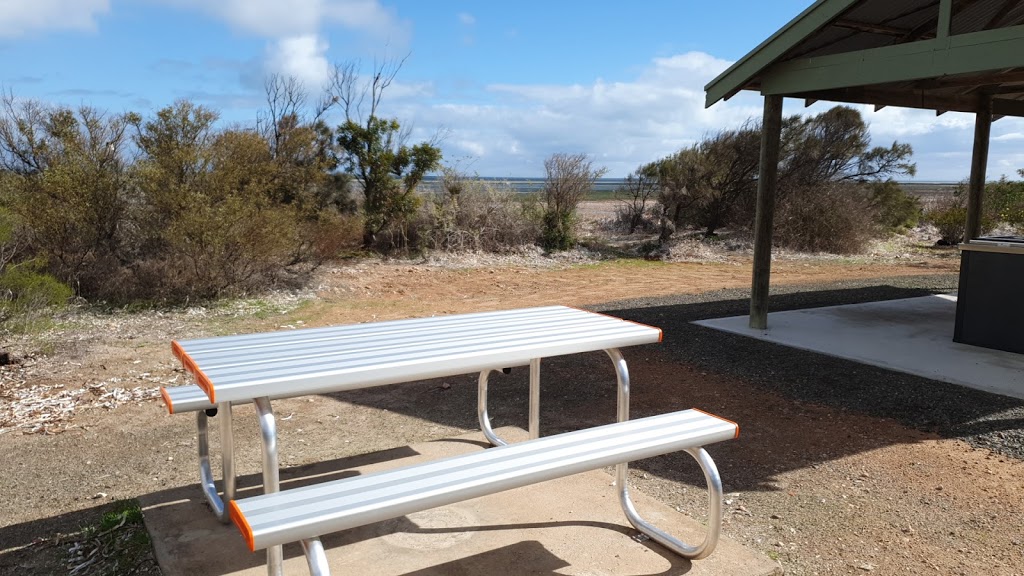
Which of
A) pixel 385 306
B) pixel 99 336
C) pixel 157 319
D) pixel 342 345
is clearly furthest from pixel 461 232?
pixel 342 345

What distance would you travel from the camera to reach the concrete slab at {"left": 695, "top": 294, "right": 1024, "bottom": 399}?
237 inches

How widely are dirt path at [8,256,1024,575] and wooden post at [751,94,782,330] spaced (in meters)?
1.53

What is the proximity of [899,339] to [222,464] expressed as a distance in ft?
21.4

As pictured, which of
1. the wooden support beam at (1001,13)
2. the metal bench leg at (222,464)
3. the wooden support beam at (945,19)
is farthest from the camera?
the wooden support beam at (1001,13)

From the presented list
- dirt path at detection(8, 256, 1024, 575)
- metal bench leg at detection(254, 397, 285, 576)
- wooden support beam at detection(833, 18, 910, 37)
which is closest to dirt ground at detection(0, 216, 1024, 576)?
dirt path at detection(8, 256, 1024, 575)

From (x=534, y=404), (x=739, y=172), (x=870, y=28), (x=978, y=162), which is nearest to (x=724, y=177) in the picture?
(x=739, y=172)

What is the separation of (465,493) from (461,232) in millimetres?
14414

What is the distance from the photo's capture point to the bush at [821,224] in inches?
720

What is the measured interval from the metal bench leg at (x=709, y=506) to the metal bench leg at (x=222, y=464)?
69.1 inches

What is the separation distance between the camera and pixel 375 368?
271 centimetres

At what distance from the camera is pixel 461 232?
16625 millimetres

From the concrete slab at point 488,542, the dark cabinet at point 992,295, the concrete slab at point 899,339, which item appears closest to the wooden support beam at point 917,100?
the dark cabinet at point 992,295

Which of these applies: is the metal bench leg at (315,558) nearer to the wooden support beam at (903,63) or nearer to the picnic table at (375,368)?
the picnic table at (375,368)

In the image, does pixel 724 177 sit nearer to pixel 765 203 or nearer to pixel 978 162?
pixel 978 162
